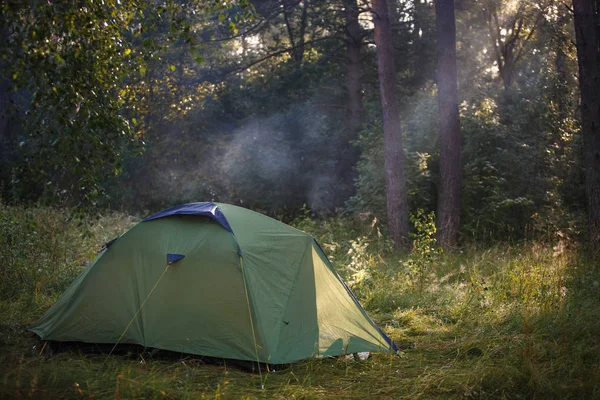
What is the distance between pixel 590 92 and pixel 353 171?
343 inches

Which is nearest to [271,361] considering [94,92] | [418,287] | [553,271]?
[94,92]

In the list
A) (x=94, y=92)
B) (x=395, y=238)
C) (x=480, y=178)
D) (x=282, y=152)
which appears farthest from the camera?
(x=282, y=152)

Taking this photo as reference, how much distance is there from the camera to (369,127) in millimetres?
15703

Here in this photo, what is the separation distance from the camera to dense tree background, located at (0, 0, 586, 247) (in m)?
4.43

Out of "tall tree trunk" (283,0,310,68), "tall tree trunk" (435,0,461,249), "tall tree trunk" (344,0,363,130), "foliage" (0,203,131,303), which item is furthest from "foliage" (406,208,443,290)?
"tall tree trunk" (283,0,310,68)

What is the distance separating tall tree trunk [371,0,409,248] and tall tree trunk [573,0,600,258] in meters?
3.15

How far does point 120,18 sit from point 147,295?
2380 millimetres

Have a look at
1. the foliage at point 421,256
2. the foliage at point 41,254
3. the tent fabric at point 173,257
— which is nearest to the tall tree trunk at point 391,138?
the foliage at point 421,256

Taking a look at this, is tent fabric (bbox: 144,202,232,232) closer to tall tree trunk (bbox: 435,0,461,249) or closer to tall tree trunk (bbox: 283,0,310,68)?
tall tree trunk (bbox: 435,0,461,249)

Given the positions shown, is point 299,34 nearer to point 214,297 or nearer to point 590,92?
point 590,92

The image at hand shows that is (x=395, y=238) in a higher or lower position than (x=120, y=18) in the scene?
lower

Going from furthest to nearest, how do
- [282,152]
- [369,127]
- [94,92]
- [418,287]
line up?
[282,152] < [369,127] < [418,287] < [94,92]

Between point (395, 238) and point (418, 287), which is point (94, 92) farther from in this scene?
point (395, 238)

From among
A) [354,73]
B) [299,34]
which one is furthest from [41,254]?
[299,34]
